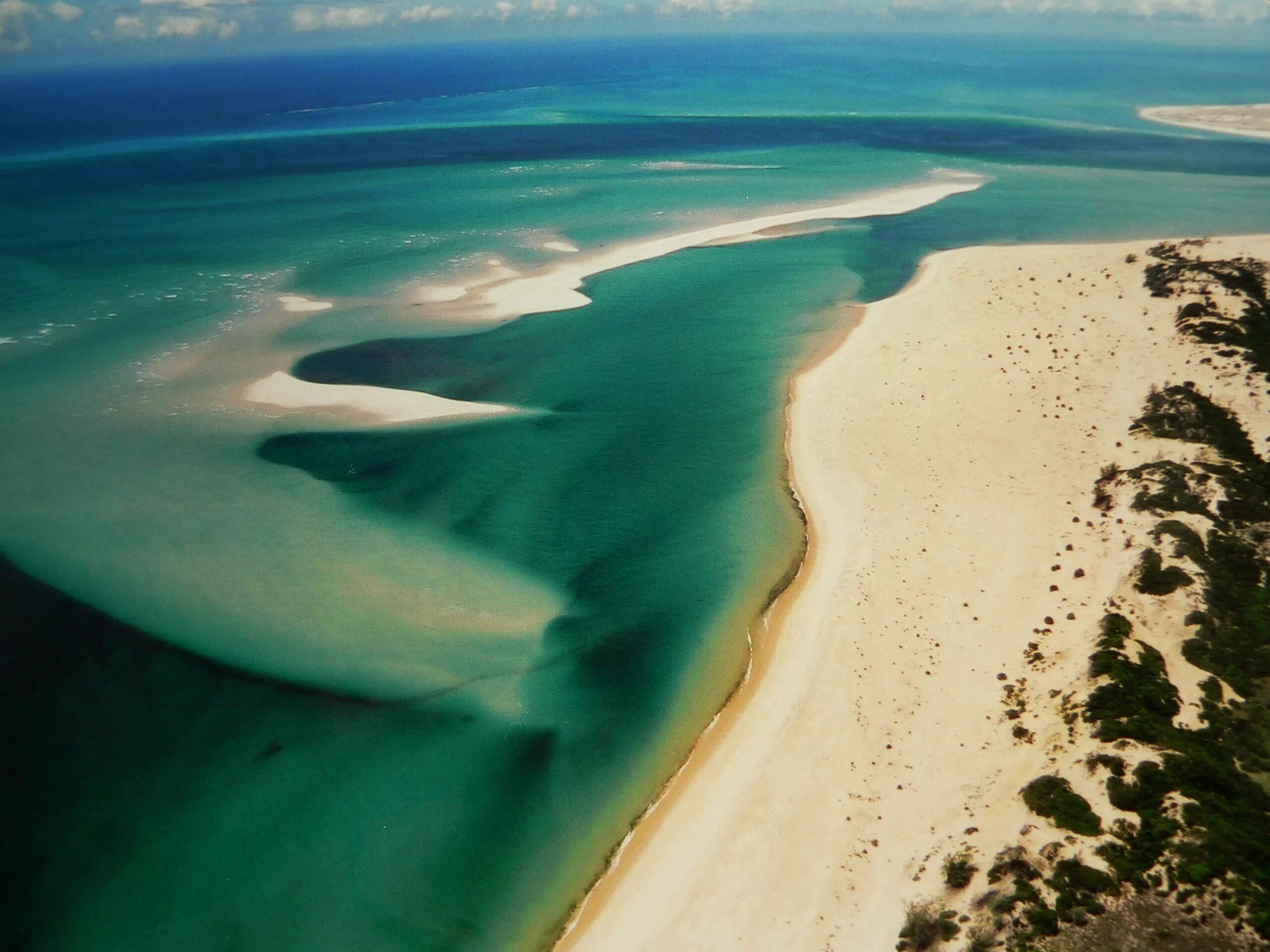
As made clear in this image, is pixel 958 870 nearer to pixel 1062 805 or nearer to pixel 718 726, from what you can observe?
pixel 1062 805

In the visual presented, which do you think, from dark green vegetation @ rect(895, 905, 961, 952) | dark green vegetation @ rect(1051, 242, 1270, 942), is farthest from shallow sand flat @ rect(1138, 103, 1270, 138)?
dark green vegetation @ rect(895, 905, 961, 952)

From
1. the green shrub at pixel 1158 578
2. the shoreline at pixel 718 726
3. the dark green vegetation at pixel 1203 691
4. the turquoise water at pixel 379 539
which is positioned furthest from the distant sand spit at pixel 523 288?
the dark green vegetation at pixel 1203 691

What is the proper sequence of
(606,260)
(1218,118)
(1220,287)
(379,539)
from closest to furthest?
1. (379,539)
2. (1220,287)
3. (606,260)
4. (1218,118)

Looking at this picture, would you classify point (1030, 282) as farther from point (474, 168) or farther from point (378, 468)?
point (474, 168)

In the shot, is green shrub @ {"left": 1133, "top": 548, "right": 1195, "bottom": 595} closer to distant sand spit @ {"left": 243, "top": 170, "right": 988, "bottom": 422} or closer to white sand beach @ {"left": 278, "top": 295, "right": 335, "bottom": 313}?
distant sand spit @ {"left": 243, "top": 170, "right": 988, "bottom": 422}

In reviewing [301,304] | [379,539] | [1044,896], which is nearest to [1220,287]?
[1044,896]

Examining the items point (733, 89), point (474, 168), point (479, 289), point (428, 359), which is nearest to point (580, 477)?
point (428, 359)
